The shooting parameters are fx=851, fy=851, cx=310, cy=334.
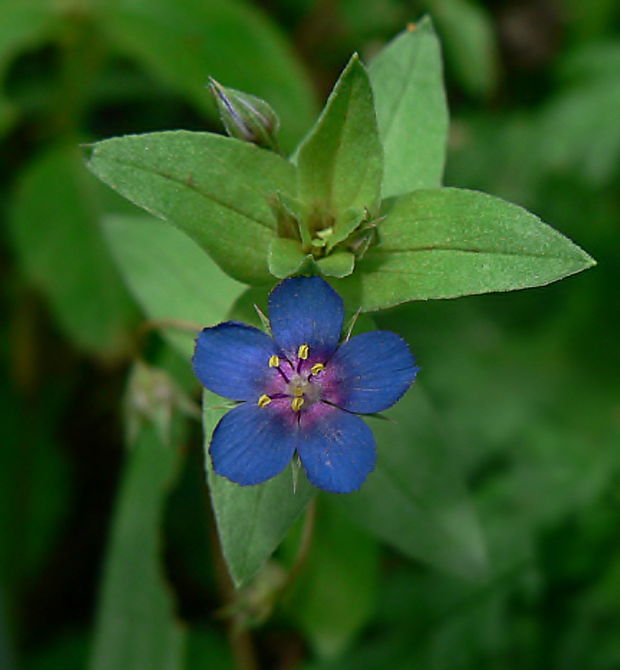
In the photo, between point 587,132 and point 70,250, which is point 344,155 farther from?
point 587,132

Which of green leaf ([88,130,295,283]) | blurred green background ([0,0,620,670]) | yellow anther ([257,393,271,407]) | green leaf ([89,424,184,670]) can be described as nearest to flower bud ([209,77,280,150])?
green leaf ([88,130,295,283])

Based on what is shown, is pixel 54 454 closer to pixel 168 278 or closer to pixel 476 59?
pixel 168 278

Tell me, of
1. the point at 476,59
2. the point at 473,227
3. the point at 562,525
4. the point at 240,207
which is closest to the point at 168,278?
the point at 240,207

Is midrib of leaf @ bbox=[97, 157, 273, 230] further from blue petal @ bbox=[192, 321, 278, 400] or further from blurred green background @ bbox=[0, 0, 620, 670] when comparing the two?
blurred green background @ bbox=[0, 0, 620, 670]

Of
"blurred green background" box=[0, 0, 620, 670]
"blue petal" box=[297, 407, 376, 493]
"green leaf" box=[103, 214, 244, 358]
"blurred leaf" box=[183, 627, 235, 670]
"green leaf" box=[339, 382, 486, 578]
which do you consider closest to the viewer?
"blue petal" box=[297, 407, 376, 493]

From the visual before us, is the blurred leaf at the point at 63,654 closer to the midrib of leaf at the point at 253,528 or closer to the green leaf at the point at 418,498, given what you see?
the green leaf at the point at 418,498

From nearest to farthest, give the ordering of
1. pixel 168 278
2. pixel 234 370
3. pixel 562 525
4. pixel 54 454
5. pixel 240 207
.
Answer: pixel 234 370
pixel 240 207
pixel 168 278
pixel 562 525
pixel 54 454

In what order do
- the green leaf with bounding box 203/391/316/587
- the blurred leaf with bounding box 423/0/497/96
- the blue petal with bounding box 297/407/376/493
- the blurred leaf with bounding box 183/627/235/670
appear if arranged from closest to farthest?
the blue petal with bounding box 297/407/376/493 → the green leaf with bounding box 203/391/316/587 → the blurred leaf with bounding box 183/627/235/670 → the blurred leaf with bounding box 423/0/497/96
